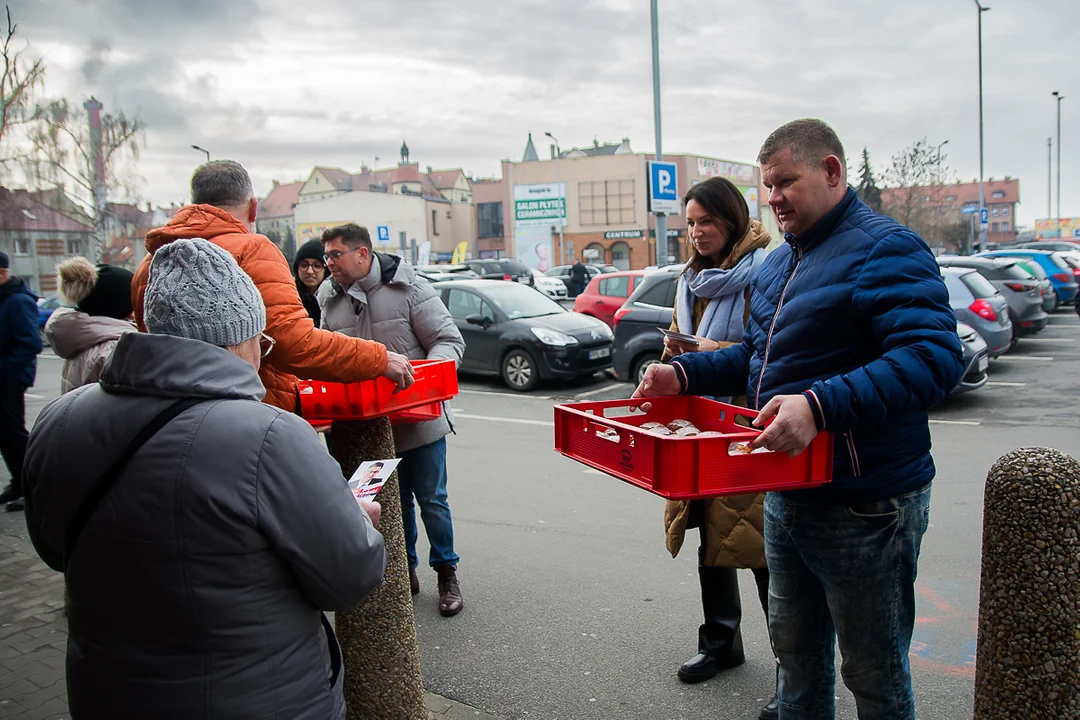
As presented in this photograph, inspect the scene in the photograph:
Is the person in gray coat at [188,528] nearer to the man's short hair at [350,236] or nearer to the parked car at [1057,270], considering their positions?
the man's short hair at [350,236]

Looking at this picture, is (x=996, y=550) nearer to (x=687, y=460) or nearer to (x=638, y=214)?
(x=687, y=460)

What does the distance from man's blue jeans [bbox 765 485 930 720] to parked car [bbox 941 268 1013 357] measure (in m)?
10.2

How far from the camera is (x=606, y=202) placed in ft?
203

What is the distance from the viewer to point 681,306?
3887mm

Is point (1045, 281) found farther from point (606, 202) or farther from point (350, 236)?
point (606, 202)

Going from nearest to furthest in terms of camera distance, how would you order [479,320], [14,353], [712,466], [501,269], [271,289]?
1. [712,466]
2. [271,289]
3. [14,353]
4. [479,320]
5. [501,269]

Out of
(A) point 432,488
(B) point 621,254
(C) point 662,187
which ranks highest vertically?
(B) point 621,254

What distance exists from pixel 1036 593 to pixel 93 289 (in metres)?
5.24

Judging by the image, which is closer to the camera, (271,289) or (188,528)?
(188,528)

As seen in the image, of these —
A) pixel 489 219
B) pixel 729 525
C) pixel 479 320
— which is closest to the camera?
pixel 729 525

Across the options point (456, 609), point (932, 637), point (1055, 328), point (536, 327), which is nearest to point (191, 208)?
point (456, 609)

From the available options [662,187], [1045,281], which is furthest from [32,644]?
[1045,281]

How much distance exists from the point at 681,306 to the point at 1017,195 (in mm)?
115673

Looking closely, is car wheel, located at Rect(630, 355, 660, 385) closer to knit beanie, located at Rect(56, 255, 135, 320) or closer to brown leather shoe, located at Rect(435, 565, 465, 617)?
brown leather shoe, located at Rect(435, 565, 465, 617)
